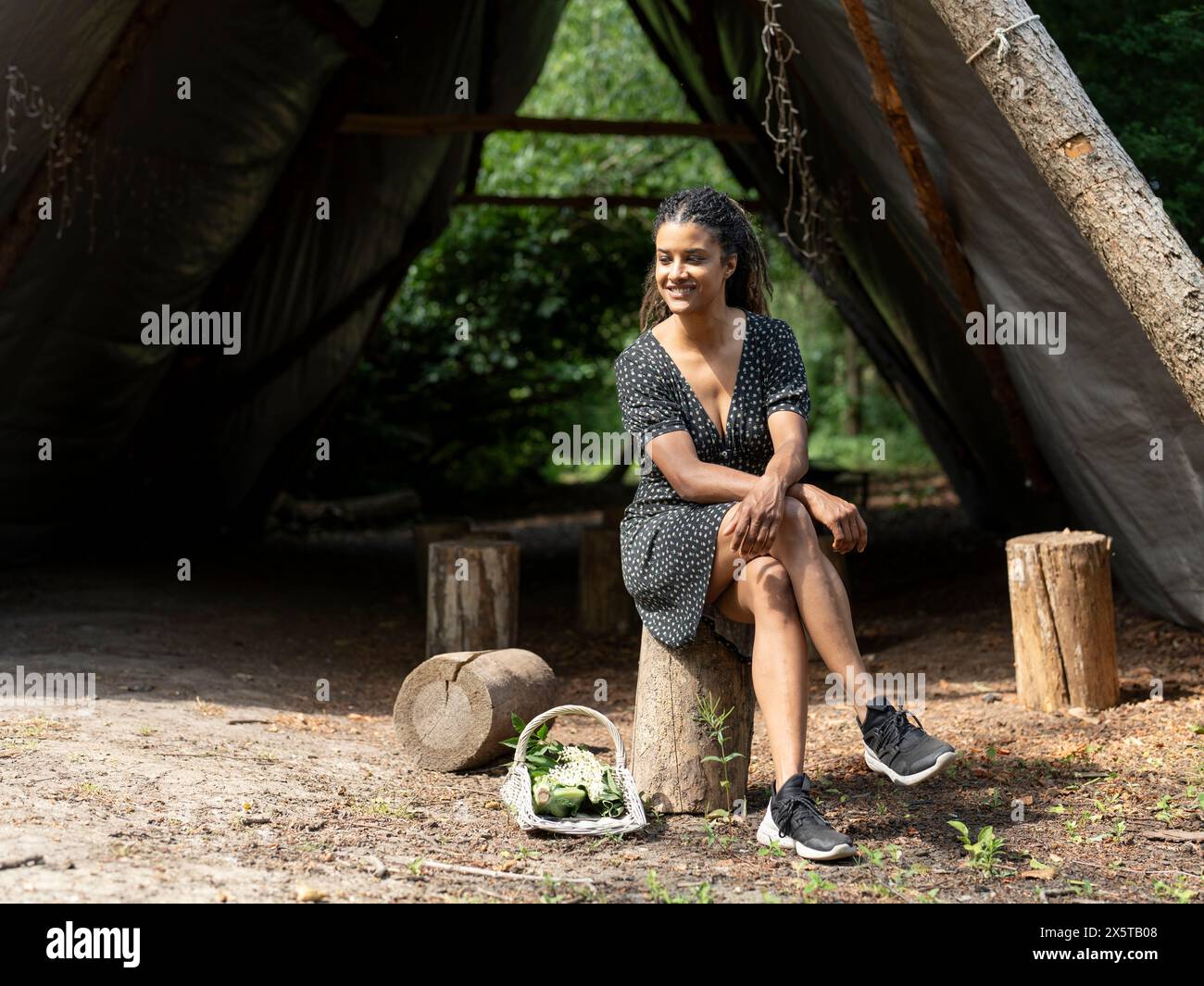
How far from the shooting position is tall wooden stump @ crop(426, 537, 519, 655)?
6.28 m

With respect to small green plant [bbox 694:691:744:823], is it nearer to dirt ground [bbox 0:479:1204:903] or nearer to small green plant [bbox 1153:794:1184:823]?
dirt ground [bbox 0:479:1204:903]

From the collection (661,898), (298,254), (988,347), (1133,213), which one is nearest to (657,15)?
(298,254)

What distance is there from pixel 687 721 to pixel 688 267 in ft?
4.28

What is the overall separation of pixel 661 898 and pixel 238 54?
5.07 metres

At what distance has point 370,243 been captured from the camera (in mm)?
9234

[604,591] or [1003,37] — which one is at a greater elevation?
[1003,37]

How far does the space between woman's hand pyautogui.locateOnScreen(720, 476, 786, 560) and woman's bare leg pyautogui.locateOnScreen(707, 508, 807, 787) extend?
0.06 meters

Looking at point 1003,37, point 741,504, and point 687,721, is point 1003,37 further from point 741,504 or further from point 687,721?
point 687,721

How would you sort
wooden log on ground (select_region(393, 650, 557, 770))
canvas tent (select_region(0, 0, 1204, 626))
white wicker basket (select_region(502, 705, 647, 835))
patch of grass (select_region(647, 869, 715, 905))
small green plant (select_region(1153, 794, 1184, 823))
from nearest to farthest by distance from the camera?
patch of grass (select_region(647, 869, 715, 905)) → white wicker basket (select_region(502, 705, 647, 835)) → small green plant (select_region(1153, 794, 1184, 823)) → wooden log on ground (select_region(393, 650, 557, 770)) → canvas tent (select_region(0, 0, 1204, 626))

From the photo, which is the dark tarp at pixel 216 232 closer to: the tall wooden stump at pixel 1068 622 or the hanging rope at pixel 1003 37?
the hanging rope at pixel 1003 37

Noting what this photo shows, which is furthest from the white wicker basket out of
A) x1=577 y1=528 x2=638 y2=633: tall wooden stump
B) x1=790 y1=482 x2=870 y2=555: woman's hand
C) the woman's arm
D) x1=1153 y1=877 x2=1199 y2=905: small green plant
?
x1=577 y1=528 x2=638 y2=633: tall wooden stump

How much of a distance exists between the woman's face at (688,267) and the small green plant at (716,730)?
3.71ft

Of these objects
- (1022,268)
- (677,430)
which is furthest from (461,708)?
(1022,268)

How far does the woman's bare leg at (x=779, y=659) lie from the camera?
3357mm
